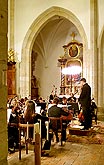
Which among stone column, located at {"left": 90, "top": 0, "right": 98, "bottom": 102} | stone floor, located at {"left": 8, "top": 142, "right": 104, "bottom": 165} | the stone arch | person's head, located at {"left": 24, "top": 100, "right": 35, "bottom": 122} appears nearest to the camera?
stone floor, located at {"left": 8, "top": 142, "right": 104, "bottom": 165}

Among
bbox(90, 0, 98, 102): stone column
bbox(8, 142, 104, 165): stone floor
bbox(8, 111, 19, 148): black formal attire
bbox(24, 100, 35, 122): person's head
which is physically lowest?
bbox(8, 142, 104, 165): stone floor

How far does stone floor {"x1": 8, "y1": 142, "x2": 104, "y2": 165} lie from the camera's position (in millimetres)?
5268

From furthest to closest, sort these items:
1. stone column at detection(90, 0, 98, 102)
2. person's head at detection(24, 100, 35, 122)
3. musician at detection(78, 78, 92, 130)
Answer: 1. stone column at detection(90, 0, 98, 102)
2. musician at detection(78, 78, 92, 130)
3. person's head at detection(24, 100, 35, 122)

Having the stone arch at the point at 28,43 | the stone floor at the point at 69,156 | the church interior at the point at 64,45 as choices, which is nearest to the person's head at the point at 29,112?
the stone floor at the point at 69,156

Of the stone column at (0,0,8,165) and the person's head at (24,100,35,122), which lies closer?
the stone column at (0,0,8,165)

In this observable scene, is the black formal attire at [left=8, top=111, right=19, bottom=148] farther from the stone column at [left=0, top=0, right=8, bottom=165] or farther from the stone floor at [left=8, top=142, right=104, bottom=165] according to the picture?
the stone column at [left=0, top=0, right=8, bottom=165]

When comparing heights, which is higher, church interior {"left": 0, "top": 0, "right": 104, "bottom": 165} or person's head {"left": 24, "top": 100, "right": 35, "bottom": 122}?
church interior {"left": 0, "top": 0, "right": 104, "bottom": 165}

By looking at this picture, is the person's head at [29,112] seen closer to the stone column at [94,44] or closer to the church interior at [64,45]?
the church interior at [64,45]

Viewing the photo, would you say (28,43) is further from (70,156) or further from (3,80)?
(3,80)

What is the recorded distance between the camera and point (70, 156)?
18.7ft

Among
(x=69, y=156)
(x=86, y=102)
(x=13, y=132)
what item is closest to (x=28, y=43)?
(x=86, y=102)

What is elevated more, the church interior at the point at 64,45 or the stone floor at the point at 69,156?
the church interior at the point at 64,45

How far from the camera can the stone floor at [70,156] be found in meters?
5.27

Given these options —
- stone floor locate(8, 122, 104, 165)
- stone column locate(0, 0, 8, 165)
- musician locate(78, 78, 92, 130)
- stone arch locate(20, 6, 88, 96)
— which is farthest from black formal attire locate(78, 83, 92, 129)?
stone arch locate(20, 6, 88, 96)
